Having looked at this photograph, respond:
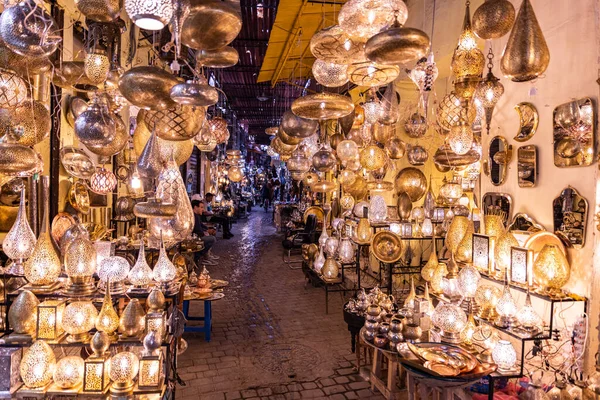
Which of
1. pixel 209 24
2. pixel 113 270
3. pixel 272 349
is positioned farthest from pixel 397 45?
pixel 272 349

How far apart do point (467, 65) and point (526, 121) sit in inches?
28.4

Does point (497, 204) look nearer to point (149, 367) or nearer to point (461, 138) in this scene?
point (461, 138)

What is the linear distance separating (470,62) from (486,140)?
108 cm

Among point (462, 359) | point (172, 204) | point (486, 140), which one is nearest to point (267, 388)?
point (462, 359)

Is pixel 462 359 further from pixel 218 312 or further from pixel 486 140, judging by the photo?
pixel 218 312

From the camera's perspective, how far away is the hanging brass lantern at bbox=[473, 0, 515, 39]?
2.05 m

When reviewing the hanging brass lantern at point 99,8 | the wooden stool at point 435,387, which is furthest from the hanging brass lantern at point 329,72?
the wooden stool at point 435,387

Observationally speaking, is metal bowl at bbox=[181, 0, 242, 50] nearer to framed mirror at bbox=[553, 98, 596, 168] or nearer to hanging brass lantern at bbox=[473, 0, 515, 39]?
hanging brass lantern at bbox=[473, 0, 515, 39]

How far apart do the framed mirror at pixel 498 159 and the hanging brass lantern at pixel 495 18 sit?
3.84 ft

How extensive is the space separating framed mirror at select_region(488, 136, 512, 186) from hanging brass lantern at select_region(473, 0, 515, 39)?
46.0 inches

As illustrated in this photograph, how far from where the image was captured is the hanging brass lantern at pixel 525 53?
6.17 feet

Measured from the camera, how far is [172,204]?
92.7 inches

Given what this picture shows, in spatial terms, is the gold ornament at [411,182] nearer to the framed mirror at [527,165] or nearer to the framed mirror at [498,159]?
the framed mirror at [498,159]

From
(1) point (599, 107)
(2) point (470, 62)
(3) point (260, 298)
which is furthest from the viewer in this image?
(3) point (260, 298)
